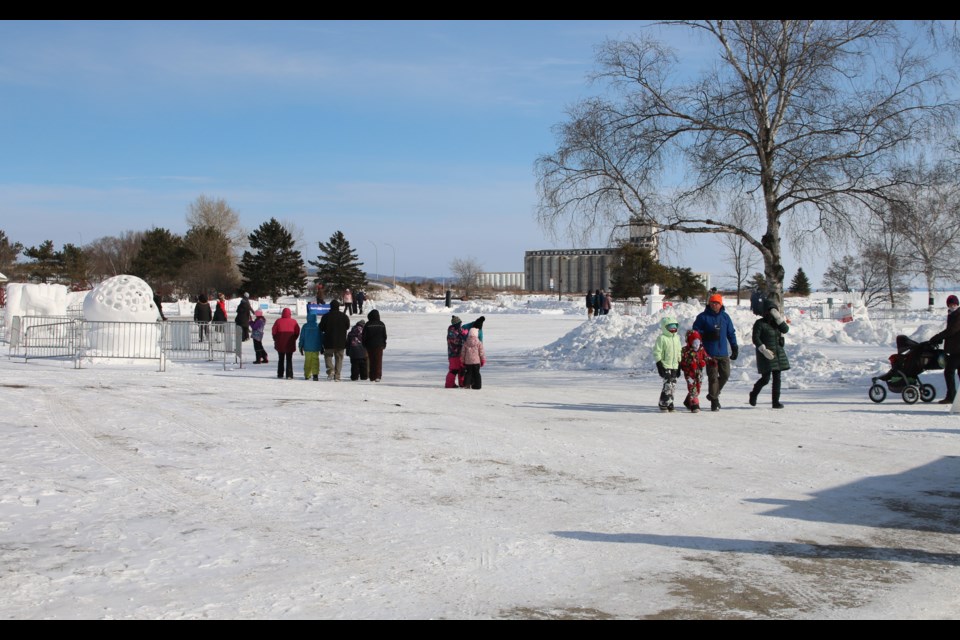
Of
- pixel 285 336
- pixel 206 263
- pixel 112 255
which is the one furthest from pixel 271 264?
pixel 285 336

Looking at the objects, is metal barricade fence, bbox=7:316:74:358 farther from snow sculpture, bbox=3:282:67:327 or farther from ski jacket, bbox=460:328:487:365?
ski jacket, bbox=460:328:487:365

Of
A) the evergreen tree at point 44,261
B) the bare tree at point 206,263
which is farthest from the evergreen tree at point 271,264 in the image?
the evergreen tree at point 44,261

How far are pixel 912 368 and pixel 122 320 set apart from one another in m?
18.5

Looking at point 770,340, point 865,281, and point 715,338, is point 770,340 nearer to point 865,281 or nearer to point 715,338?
point 715,338

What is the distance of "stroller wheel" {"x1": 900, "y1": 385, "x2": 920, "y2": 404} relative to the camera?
14.7m

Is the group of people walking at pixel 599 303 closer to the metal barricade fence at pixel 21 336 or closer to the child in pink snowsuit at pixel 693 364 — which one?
the metal barricade fence at pixel 21 336

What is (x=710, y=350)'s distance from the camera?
1407 centimetres

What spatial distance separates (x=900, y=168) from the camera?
20.0 metres

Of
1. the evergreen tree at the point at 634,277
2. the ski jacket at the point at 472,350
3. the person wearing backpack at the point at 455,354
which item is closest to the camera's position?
the ski jacket at the point at 472,350

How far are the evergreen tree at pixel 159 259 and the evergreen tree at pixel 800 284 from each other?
6698 centimetres

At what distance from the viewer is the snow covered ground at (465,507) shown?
5340 mm

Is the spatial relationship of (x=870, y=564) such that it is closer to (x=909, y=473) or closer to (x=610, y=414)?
(x=909, y=473)

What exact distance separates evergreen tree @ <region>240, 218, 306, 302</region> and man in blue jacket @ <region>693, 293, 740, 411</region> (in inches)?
2755

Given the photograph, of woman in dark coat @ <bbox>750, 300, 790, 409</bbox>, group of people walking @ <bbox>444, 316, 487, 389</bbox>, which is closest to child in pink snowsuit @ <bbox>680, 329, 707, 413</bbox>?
woman in dark coat @ <bbox>750, 300, 790, 409</bbox>
